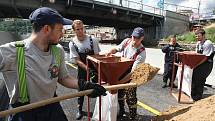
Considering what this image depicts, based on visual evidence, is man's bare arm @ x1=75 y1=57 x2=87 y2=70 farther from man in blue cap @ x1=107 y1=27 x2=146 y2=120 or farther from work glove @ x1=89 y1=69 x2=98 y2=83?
man in blue cap @ x1=107 y1=27 x2=146 y2=120

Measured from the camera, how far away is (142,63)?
6.52 metres

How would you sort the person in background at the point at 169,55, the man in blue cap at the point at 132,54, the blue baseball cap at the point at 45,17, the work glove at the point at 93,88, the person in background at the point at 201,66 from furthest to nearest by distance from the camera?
the person in background at the point at 169,55 < the person in background at the point at 201,66 < the man in blue cap at the point at 132,54 < the work glove at the point at 93,88 < the blue baseball cap at the point at 45,17

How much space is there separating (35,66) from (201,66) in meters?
6.51

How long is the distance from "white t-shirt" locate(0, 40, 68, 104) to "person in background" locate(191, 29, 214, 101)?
621cm

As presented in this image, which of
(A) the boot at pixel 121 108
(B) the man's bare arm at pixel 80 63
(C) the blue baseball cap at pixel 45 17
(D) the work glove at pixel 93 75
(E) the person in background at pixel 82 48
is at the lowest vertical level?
(A) the boot at pixel 121 108

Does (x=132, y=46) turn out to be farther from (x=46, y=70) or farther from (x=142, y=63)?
(x=46, y=70)

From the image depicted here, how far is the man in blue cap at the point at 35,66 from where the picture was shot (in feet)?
11.4

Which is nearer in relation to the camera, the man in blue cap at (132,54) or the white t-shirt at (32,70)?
the white t-shirt at (32,70)

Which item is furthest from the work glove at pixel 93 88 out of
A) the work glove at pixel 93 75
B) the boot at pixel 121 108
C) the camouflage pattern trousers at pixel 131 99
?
the boot at pixel 121 108

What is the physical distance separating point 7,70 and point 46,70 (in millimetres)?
358

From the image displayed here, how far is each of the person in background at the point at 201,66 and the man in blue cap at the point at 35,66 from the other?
6180 millimetres

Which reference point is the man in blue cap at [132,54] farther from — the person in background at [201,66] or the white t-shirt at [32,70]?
the white t-shirt at [32,70]

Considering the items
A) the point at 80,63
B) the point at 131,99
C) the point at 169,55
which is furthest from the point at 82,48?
the point at 169,55

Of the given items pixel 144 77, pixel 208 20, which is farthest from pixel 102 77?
pixel 208 20
